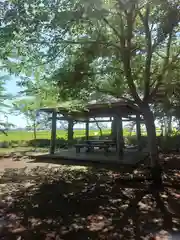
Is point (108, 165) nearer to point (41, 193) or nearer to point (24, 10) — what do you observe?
point (41, 193)

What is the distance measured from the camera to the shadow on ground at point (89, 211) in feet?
12.8

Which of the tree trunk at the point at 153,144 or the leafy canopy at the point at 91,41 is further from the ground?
the leafy canopy at the point at 91,41

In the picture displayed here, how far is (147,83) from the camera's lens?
6805mm

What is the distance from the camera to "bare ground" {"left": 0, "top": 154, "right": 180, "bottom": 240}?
3.91 meters

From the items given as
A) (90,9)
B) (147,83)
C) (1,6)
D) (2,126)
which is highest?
(1,6)

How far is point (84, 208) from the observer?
16.7 ft

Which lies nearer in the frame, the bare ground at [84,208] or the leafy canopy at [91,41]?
the bare ground at [84,208]

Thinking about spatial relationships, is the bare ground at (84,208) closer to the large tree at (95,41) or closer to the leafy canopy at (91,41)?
the large tree at (95,41)

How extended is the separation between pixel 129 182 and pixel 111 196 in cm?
154

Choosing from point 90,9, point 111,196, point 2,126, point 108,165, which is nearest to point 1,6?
point 90,9

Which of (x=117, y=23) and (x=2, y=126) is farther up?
(x=117, y=23)

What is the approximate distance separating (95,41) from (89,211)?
4.27 meters

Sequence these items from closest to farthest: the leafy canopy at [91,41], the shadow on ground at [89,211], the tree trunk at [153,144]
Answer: the shadow on ground at [89,211] → the leafy canopy at [91,41] → the tree trunk at [153,144]

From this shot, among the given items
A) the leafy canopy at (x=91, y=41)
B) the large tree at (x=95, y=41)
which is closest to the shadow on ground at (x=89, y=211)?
the large tree at (x=95, y=41)
